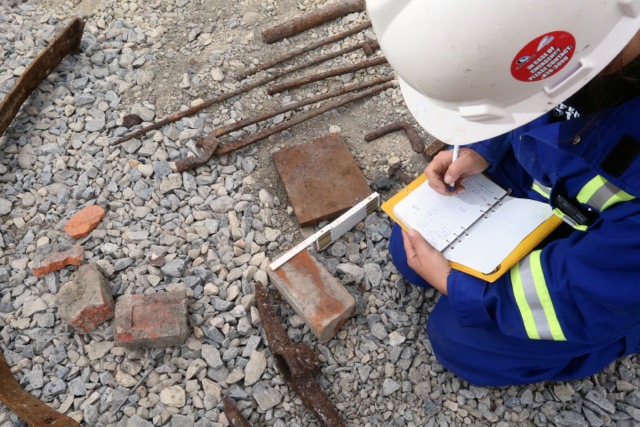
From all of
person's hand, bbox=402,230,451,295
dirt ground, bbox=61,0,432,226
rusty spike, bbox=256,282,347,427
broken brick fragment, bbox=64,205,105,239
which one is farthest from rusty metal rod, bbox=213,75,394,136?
person's hand, bbox=402,230,451,295

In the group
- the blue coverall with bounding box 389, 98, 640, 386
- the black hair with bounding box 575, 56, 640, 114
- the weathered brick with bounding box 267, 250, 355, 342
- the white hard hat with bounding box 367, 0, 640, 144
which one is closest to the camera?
the white hard hat with bounding box 367, 0, 640, 144

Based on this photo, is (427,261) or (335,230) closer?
(427,261)

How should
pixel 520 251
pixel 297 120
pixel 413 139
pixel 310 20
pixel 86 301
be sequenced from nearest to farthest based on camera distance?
pixel 520 251 < pixel 86 301 < pixel 413 139 < pixel 297 120 < pixel 310 20

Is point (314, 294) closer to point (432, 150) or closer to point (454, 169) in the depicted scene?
point (454, 169)

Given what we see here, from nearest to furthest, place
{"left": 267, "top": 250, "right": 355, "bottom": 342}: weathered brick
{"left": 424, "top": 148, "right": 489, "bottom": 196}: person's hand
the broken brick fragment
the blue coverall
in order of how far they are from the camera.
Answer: the blue coverall, {"left": 424, "top": 148, "right": 489, "bottom": 196}: person's hand, {"left": 267, "top": 250, "right": 355, "bottom": 342}: weathered brick, the broken brick fragment

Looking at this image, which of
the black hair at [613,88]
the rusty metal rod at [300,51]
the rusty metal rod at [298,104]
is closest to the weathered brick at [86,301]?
the rusty metal rod at [298,104]

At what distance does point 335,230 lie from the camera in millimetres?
3080

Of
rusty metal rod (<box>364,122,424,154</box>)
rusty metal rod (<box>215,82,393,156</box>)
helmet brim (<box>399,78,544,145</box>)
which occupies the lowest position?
rusty metal rod (<box>364,122,424,154</box>)

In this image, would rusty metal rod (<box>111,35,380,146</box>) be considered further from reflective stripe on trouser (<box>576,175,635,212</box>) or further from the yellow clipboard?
reflective stripe on trouser (<box>576,175,635,212</box>)

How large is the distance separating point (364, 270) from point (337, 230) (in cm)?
27

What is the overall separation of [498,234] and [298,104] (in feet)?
5.73

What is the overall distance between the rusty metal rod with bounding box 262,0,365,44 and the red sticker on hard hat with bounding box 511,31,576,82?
2.80 metres

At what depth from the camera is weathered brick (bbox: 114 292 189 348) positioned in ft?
8.78

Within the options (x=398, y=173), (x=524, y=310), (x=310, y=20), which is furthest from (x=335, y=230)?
(x=310, y=20)
